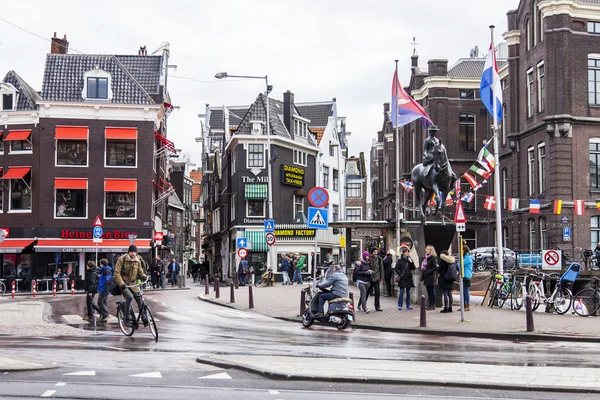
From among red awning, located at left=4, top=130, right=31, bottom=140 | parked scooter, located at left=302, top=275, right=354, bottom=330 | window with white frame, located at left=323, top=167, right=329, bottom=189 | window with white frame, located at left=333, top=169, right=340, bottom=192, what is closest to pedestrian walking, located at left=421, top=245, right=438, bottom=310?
parked scooter, located at left=302, top=275, right=354, bottom=330

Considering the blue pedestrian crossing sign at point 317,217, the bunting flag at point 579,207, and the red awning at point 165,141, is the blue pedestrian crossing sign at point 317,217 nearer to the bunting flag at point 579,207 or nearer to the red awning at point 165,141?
the bunting flag at point 579,207

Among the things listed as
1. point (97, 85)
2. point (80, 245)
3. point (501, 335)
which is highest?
Result: point (97, 85)

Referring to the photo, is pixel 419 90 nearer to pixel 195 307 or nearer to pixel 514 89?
pixel 514 89

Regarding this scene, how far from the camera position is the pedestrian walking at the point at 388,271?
27.9m

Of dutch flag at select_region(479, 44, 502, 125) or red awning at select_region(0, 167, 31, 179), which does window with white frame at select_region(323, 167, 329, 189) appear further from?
dutch flag at select_region(479, 44, 502, 125)

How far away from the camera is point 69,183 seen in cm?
5081

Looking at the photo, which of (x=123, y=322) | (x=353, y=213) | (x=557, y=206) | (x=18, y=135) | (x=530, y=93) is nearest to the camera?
(x=123, y=322)

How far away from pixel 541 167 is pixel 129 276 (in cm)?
3554

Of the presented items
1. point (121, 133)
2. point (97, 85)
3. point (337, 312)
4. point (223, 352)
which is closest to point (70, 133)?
point (121, 133)

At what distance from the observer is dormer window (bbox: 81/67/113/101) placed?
172 feet

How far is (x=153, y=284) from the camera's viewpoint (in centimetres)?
4622

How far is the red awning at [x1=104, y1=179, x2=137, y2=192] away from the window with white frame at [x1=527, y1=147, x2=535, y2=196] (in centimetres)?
2420

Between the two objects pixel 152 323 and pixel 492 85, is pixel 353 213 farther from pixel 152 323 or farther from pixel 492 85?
pixel 152 323

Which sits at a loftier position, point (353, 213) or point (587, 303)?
point (353, 213)
